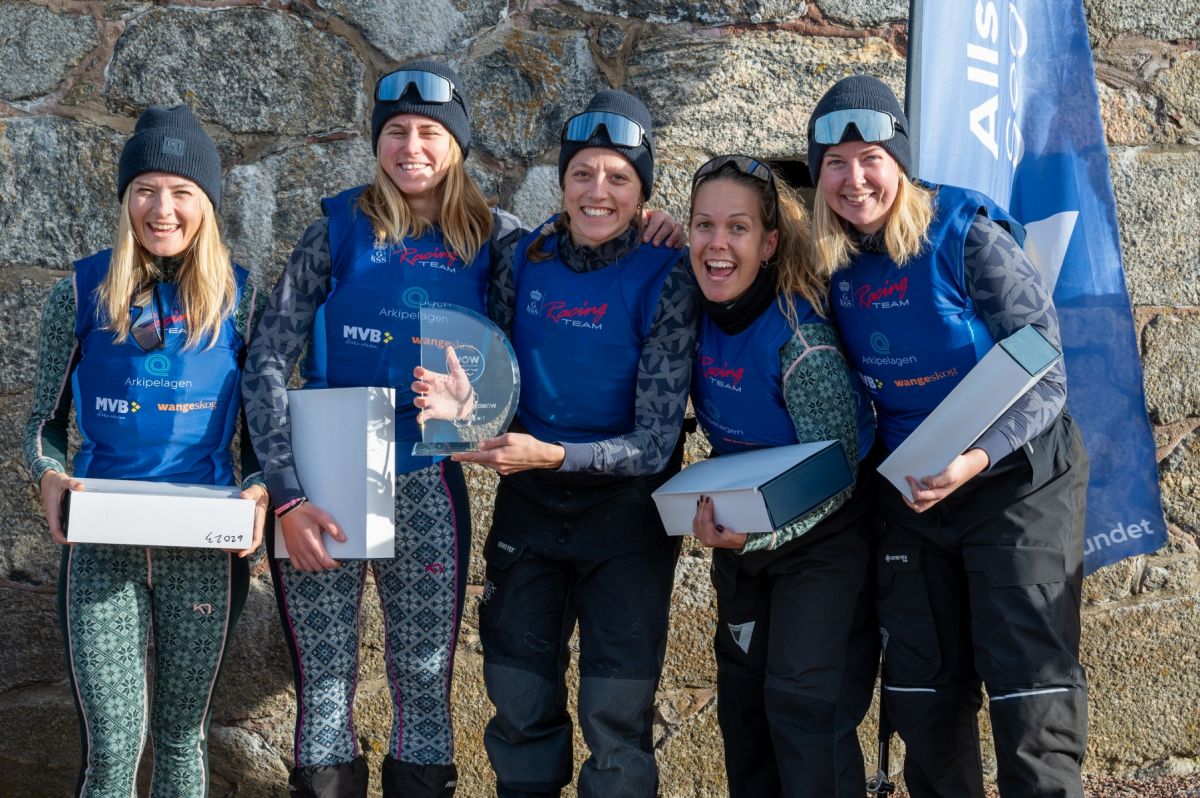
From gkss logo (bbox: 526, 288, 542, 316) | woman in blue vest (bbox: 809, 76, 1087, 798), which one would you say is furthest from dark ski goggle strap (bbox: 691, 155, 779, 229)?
gkss logo (bbox: 526, 288, 542, 316)

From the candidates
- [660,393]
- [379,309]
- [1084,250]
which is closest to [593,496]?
[660,393]

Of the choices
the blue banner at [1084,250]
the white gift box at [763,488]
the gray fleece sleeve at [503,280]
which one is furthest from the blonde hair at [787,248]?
the blue banner at [1084,250]

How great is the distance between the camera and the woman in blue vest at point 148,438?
257cm

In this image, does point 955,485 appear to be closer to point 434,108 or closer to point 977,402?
point 977,402

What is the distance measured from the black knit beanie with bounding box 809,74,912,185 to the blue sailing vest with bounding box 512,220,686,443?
0.50 meters

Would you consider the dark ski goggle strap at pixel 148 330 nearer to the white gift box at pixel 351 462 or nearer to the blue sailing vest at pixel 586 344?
the white gift box at pixel 351 462

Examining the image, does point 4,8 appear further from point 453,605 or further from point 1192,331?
point 1192,331

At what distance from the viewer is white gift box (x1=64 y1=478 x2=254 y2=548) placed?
243 cm

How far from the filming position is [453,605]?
2730mm

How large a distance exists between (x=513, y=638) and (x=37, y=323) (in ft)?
5.20

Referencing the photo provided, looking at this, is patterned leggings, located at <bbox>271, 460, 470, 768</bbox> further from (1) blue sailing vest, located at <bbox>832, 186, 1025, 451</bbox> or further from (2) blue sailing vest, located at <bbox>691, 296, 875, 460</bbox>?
(1) blue sailing vest, located at <bbox>832, 186, 1025, 451</bbox>

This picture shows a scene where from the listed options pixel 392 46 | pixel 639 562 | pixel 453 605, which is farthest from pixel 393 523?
pixel 392 46

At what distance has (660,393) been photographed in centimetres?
267

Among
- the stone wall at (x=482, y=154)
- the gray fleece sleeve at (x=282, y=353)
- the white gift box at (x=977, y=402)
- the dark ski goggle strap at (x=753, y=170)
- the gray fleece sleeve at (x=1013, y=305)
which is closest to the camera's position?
the white gift box at (x=977, y=402)
